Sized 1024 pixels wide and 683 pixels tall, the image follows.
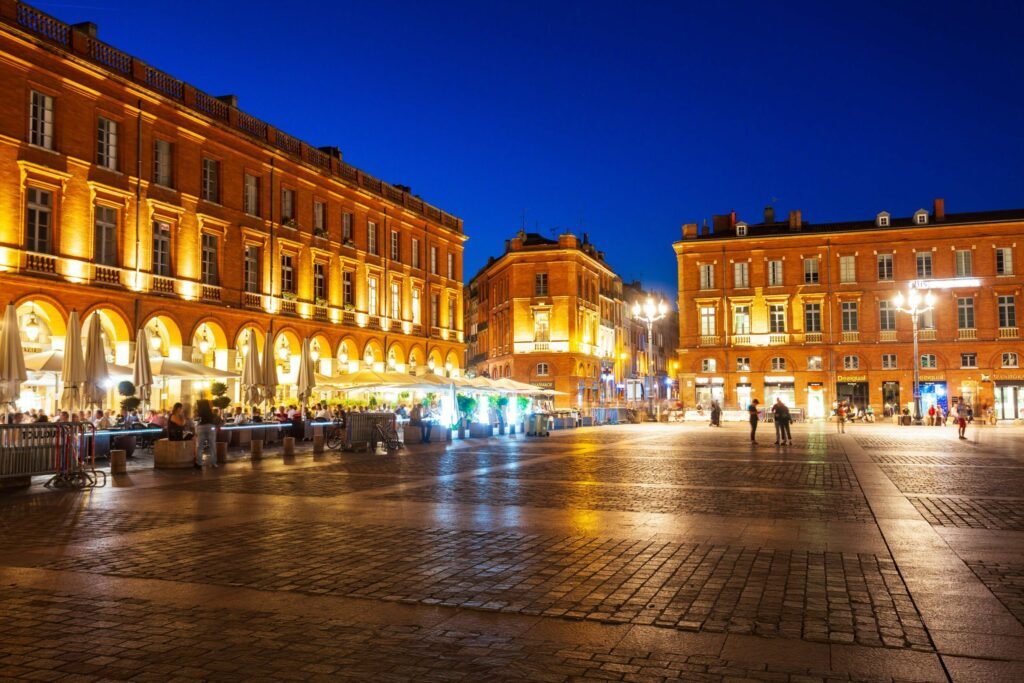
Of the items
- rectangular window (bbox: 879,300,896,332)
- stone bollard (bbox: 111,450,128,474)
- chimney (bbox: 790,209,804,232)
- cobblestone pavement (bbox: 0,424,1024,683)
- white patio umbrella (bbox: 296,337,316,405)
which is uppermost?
chimney (bbox: 790,209,804,232)

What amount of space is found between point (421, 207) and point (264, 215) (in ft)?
49.3

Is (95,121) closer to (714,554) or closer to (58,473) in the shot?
(58,473)

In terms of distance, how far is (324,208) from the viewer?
4450 cm

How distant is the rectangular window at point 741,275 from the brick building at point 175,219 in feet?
92.6

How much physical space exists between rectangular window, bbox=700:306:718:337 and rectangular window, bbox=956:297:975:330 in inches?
656

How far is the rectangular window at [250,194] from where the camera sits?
3872cm

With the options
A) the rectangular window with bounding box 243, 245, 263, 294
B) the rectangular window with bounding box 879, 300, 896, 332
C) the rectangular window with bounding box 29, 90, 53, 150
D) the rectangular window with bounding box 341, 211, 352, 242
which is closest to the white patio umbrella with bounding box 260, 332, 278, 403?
the rectangular window with bounding box 29, 90, 53, 150

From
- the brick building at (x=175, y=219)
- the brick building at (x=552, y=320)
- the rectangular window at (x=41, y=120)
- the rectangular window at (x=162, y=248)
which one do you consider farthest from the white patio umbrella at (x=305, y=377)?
the brick building at (x=552, y=320)

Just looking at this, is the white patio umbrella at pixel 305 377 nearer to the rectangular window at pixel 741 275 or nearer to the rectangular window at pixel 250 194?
the rectangular window at pixel 250 194

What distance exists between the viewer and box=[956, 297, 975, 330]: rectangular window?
62.3 meters

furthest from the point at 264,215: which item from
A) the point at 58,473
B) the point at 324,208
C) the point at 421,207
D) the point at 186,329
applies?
the point at 58,473

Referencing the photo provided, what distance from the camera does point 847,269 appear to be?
214ft

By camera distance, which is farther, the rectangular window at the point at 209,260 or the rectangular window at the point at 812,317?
the rectangular window at the point at 812,317

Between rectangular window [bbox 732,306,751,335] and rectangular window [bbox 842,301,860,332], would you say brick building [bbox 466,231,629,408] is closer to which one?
rectangular window [bbox 732,306,751,335]
